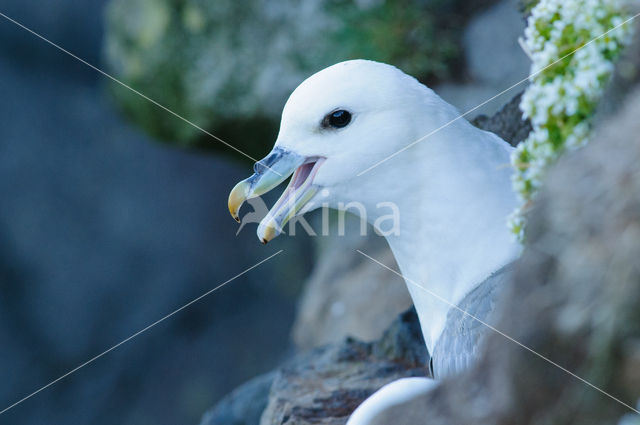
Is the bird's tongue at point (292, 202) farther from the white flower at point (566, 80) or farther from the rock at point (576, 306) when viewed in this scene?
the rock at point (576, 306)

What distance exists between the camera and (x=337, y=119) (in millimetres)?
1613

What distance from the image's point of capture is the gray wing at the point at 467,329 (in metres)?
1.39

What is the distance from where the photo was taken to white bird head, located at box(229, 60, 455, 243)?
1592 millimetres

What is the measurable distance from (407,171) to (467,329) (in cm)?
37

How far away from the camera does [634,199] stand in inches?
28.0

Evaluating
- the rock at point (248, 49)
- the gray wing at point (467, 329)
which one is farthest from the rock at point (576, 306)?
the rock at point (248, 49)

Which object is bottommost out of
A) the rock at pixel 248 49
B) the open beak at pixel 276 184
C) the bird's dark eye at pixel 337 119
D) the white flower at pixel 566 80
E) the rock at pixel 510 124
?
the white flower at pixel 566 80

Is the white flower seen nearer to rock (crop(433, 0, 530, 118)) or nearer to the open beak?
the open beak

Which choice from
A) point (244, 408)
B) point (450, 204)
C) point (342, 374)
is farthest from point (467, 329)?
point (244, 408)

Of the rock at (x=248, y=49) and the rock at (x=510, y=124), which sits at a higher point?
the rock at (x=248, y=49)

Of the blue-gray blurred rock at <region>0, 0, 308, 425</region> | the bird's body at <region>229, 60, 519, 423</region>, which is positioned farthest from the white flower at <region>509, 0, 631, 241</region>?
the blue-gray blurred rock at <region>0, 0, 308, 425</region>

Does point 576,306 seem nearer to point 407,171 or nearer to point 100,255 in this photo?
point 407,171

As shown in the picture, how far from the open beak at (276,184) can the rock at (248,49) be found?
6.64 feet

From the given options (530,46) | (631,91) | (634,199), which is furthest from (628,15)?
(634,199)
